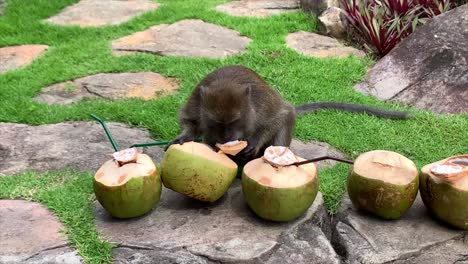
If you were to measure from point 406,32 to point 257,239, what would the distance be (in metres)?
4.34

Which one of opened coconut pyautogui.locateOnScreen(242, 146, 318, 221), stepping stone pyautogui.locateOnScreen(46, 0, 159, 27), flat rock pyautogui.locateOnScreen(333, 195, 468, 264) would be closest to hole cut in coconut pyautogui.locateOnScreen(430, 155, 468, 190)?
flat rock pyautogui.locateOnScreen(333, 195, 468, 264)

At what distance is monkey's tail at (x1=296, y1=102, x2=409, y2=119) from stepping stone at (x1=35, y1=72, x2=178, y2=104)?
1.23 meters

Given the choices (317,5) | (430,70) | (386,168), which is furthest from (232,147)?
(317,5)

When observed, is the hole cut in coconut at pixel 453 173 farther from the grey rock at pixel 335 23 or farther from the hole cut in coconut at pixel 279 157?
the grey rock at pixel 335 23

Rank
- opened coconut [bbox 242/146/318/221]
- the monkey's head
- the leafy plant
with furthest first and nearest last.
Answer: the leafy plant < the monkey's head < opened coconut [bbox 242/146/318/221]

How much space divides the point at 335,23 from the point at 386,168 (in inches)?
158

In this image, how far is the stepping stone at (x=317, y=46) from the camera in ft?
20.9

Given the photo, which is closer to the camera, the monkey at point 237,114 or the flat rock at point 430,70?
the monkey at point 237,114

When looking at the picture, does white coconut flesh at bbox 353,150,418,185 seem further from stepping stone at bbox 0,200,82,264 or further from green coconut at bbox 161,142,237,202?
stepping stone at bbox 0,200,82,264

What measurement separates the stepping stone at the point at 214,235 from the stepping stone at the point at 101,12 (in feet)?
14.7

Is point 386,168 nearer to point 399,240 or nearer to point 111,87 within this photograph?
point 399,240

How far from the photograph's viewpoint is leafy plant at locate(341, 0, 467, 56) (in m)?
6.48

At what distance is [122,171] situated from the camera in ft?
10.2

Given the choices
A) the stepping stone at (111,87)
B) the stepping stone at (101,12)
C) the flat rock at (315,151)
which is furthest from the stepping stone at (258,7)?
the flat rock at (315,151)
